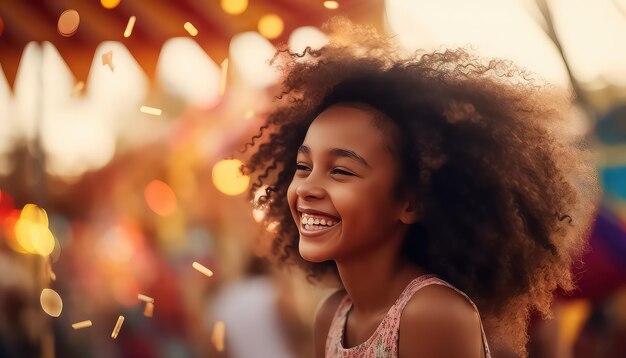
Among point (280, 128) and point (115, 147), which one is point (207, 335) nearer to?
point (115, 147)

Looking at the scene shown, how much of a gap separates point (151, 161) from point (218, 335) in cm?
65

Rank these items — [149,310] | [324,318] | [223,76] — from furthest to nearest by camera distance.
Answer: [149,310]
[223,76]
[324,318]

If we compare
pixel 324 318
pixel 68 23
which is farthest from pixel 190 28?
pixel 324 318

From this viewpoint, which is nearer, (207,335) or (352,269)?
(352,269)

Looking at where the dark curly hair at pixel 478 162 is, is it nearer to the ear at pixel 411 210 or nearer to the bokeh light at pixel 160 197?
the ear at pixel 411 210

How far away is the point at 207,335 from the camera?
103 inches

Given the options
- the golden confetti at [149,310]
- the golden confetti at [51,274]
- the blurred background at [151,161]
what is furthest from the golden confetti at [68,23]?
the golden confetti at [149,310]

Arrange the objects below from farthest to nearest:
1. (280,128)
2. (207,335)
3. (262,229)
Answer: (207,335)
(262,229)
(280,128)

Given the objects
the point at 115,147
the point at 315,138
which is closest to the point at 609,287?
the point at 315,138

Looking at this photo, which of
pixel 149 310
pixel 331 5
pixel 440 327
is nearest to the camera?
pixel 440 327

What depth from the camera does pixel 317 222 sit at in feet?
4.13

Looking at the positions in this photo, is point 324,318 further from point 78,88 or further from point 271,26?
point 78,88

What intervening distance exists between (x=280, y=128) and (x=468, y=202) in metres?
0.42

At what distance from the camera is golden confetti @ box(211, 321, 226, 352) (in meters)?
2.57
